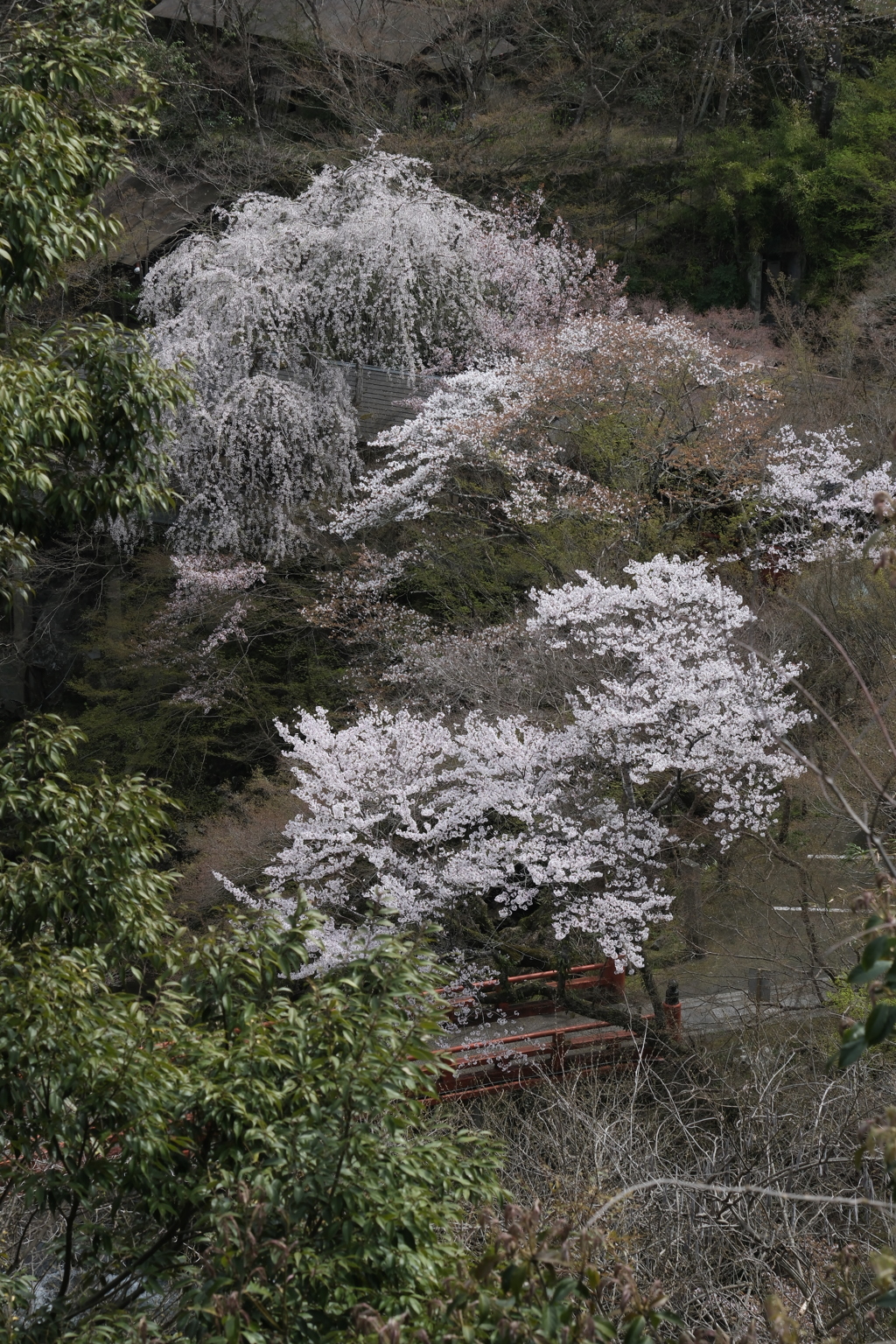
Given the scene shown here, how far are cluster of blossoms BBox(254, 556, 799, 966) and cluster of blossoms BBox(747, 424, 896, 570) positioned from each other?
329 centimetres

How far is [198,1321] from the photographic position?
283cm

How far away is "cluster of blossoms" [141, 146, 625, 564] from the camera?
1384 centimetres

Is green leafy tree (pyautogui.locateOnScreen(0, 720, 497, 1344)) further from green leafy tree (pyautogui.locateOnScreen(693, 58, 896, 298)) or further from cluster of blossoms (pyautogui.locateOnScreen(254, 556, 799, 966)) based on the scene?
green leafy tree (pyautogui.locateOnScreen(693, 58, 896, 298))

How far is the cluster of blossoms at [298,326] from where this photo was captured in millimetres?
13836

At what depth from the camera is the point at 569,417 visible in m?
12.7

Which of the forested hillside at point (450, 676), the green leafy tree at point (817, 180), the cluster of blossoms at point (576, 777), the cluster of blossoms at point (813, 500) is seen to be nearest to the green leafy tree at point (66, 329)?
the forested hillside at point (450, 676)

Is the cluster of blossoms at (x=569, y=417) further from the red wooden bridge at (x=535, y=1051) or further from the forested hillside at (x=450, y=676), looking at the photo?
the red wooden bridge at (x=535, y=1051)

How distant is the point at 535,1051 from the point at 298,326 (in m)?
9.63

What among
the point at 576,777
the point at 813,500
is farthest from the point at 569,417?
the point at 576,777

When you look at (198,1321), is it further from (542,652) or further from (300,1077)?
(542,652)

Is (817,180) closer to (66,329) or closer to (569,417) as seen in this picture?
(569,417)

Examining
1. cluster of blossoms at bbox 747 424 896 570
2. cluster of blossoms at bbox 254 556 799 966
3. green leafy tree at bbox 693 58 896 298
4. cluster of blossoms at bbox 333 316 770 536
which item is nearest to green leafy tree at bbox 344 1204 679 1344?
cluster of blossoms at bbox 254 556 799 966

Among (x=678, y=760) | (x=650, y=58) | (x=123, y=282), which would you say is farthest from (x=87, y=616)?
(x=650, y=58)

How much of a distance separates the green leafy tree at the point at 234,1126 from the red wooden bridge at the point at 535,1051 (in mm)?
4760
